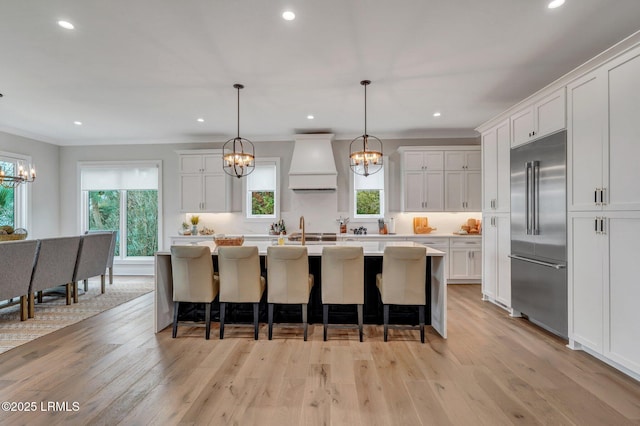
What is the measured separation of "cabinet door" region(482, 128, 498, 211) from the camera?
4.10 m

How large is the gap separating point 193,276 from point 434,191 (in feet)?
14.4

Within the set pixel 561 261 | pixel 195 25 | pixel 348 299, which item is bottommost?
pixel 348 299

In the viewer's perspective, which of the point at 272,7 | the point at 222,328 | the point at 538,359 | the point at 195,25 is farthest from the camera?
the point at 222,328

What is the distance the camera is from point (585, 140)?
2688mm

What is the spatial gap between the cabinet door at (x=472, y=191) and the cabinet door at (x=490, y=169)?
1275 millimetres

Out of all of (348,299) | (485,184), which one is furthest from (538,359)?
(485,184)

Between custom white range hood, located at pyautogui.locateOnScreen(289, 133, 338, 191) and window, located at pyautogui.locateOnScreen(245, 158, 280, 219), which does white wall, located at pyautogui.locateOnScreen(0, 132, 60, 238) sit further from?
custom white range hood, located at pyautogui.locateOnScreen(289, 133, 338, 191)

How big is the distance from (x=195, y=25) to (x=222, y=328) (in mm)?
2810

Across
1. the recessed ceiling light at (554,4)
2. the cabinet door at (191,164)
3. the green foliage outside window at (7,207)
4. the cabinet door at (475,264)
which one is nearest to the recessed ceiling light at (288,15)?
the recessed ceiling light at (554,4)

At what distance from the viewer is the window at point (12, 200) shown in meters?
5.47

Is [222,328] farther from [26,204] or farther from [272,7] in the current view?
[26,204]

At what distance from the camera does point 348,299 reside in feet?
10.0

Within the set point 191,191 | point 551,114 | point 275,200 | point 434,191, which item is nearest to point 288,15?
point 551,114

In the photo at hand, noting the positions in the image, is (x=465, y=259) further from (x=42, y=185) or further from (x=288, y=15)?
(x=42, y=185)
